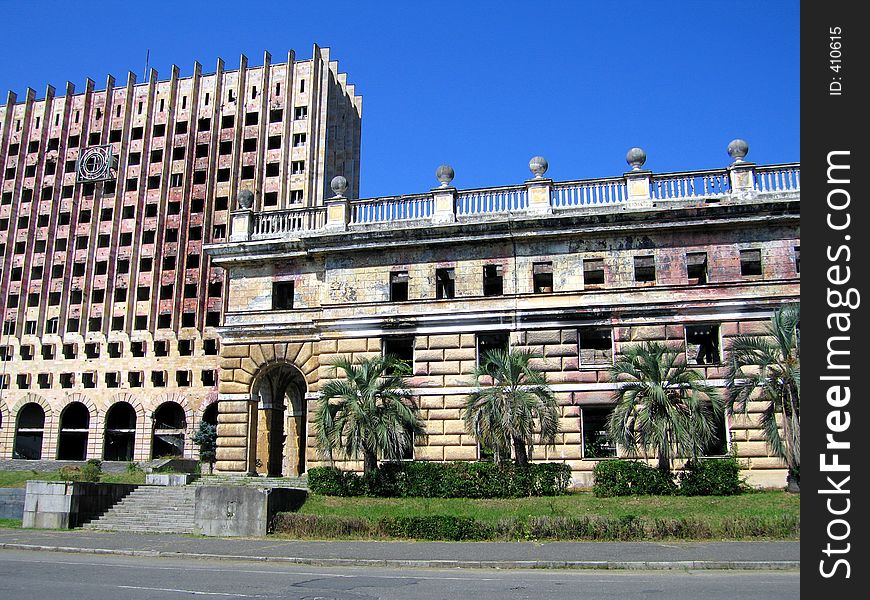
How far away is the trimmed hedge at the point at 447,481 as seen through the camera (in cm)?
2691

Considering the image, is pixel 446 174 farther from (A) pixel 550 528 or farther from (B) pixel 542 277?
(A) pixel 550 528

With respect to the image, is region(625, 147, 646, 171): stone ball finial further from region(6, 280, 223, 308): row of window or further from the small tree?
region(6, 280, 223, 308): row of window

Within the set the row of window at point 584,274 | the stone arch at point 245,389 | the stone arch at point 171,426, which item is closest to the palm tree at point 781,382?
the row of window at point 584,274

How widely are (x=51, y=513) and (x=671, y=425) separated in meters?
20.8

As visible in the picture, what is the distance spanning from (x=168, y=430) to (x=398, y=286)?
143 ft

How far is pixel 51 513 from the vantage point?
26391 mm

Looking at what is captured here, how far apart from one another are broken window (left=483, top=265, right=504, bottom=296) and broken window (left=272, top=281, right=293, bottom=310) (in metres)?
9.08

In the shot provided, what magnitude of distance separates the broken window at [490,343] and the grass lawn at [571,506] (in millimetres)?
7521

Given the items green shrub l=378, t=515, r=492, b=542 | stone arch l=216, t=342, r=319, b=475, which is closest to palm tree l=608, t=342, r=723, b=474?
green shrub l=378, t=515, r=492, b=542

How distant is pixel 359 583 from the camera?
14.2 m

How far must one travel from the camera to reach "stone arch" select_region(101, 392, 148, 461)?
7006cm

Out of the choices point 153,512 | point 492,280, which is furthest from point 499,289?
point 153,512

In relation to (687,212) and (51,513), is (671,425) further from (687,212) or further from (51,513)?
(51,513)

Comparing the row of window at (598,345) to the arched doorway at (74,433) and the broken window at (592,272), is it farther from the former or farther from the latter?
the arched doorway at (74,433)
